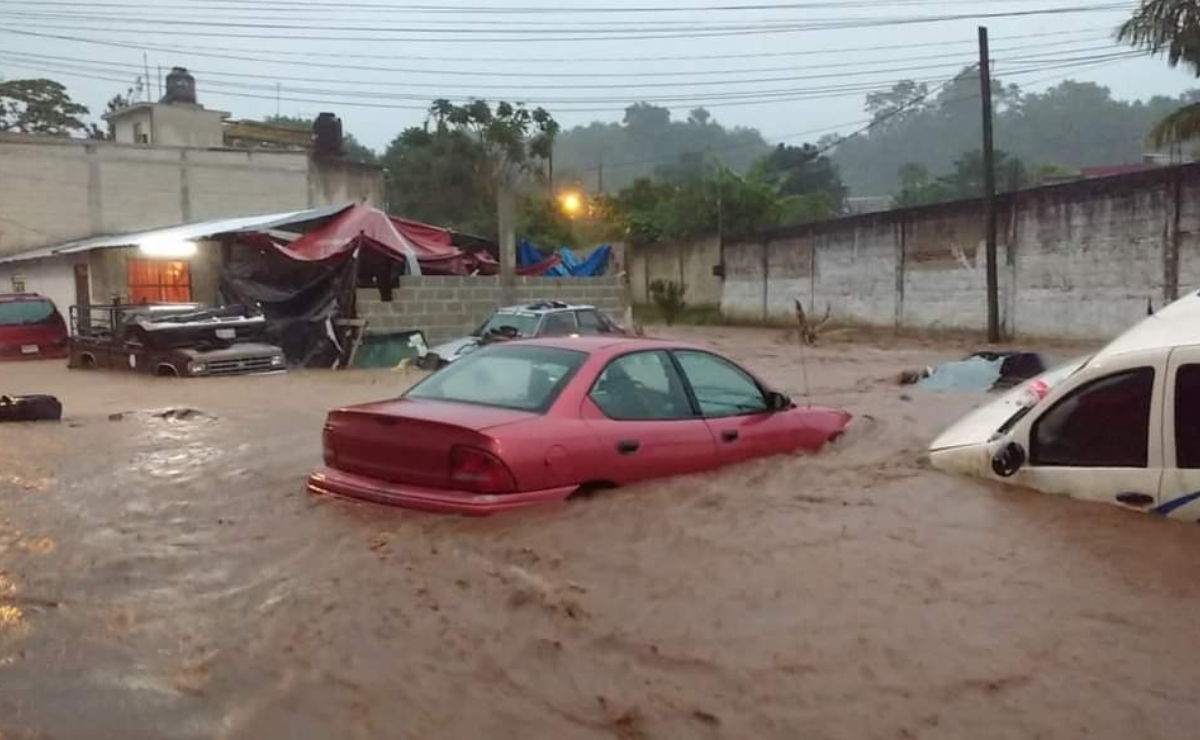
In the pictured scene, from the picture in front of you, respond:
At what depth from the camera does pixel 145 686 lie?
395cm

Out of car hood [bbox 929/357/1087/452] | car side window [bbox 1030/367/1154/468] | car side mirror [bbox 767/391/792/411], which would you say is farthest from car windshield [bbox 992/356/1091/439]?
car side mirror [bbox 767/391/792/411]

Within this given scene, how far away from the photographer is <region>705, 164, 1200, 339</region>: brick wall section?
20.3 metres

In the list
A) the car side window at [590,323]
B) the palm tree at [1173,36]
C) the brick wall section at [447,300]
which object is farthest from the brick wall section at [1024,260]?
the car side window at [590,323]

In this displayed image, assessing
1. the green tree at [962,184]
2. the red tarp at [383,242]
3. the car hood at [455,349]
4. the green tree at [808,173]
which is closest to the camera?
the car hood at [455,349]

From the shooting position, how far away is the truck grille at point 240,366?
687 inches

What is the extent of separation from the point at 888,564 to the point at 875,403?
273 inches

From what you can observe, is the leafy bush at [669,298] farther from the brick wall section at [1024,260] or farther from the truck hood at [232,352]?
the truck hood at [232,352]

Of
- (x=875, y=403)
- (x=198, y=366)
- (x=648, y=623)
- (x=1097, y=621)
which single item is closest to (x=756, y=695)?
(x=648, y=623)

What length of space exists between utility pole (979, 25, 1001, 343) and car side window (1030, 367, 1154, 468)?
18.5m

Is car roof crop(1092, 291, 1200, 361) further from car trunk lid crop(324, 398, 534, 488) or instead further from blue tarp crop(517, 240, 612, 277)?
blue tarp crop(517, 240, 612, 277)

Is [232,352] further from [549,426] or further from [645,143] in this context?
Answer: [645,143]

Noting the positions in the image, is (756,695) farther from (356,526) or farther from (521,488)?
(356,526)

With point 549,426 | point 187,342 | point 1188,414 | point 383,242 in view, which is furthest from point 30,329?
point 1188,414

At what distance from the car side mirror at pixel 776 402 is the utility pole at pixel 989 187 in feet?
56.2
